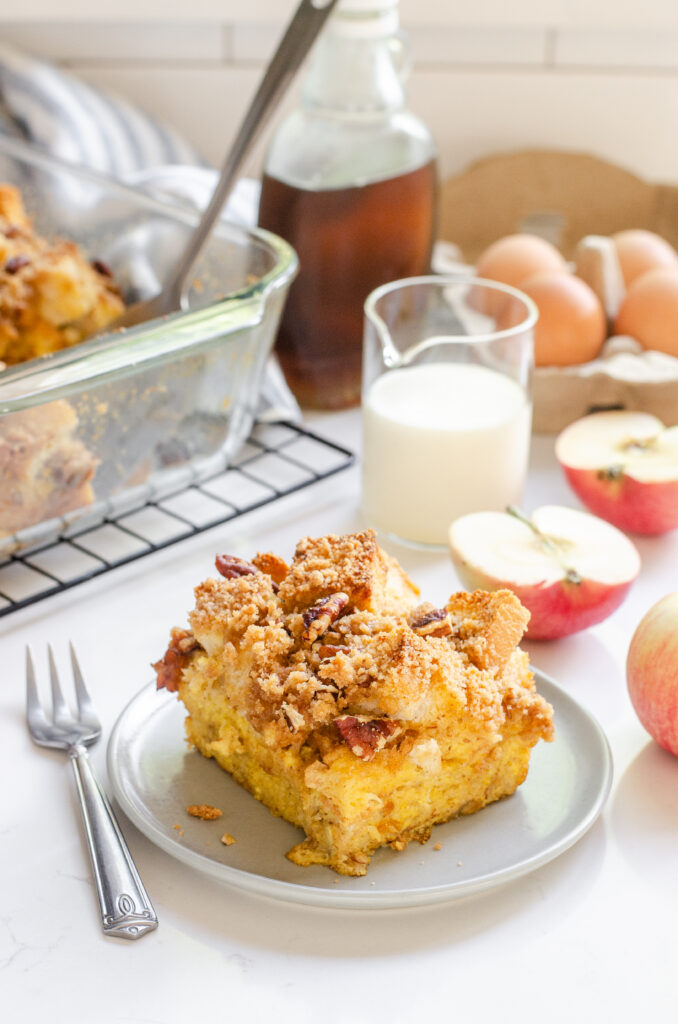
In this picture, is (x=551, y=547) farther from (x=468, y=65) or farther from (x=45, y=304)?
(x=468, y=65)

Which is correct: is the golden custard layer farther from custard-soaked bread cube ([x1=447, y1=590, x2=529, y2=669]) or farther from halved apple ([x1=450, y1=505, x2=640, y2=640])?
custard-soaked bread cube ([x1=447, y1=590, x2=529, y2=669])

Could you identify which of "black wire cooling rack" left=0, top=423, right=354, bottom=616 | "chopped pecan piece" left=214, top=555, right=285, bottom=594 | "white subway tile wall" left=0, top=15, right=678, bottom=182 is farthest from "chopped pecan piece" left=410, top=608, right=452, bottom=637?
"white subway tile wall" left=0, top=15, right=678, bottom=182

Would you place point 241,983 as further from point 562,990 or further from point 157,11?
point 157,11

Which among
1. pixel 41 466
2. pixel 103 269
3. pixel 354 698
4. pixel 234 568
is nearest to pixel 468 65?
pixel 103 269

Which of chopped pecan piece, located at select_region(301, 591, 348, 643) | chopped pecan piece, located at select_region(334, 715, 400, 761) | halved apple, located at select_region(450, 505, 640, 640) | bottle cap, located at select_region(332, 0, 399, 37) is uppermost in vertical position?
bottle cap, located at select_region(332, 0, 399, 37)

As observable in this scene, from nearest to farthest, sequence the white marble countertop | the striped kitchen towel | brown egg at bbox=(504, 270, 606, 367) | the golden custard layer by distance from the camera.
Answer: the white marble countertop < the golden custard layer < brown egg at bbox=(504, 270, 606, 367) < the striped kitchen towel

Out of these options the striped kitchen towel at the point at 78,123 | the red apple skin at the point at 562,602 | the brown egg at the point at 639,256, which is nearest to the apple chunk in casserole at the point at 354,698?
the red apple skin at the point at 562,602

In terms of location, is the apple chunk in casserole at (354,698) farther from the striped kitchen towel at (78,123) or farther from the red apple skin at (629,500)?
the striped kitchen towel at (78,123)
